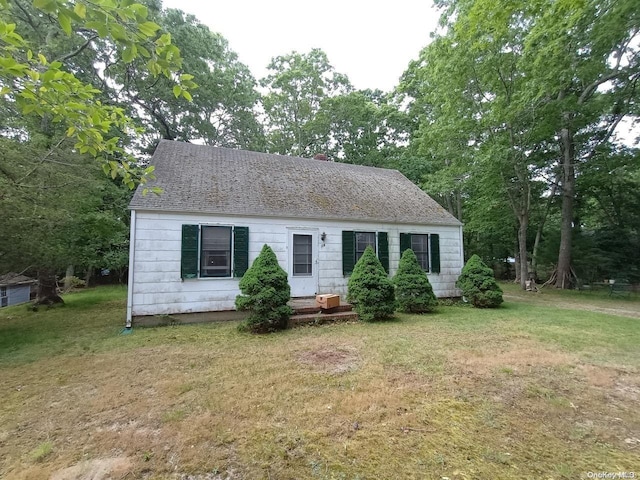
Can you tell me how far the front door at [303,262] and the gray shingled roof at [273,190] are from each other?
61cm

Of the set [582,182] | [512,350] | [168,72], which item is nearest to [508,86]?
[582,182]

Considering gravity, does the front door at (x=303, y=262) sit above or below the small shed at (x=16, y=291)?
above

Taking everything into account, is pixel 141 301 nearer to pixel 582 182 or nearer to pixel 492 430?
pixel 492 430

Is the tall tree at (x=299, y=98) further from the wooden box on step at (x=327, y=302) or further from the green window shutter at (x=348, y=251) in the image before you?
the wooden box on step at (x=327, y=302)

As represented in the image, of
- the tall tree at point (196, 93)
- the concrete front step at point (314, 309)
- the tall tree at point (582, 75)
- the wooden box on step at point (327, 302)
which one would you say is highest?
the tall tree at point (196, 93)

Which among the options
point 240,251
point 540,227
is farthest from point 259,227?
point 540,227

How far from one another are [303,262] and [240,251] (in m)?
1.86

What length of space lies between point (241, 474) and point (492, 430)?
2.17 meters

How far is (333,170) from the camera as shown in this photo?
12.5m

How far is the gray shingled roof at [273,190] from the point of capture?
27.0ft

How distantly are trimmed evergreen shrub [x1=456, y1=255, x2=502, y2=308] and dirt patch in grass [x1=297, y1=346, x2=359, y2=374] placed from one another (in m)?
5.96

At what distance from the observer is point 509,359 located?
4715mm

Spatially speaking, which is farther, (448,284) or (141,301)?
(448,284)

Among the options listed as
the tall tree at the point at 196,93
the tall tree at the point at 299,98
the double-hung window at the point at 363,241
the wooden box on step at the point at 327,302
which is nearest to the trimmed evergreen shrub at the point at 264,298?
the wooden box on step at the point at 327,302
